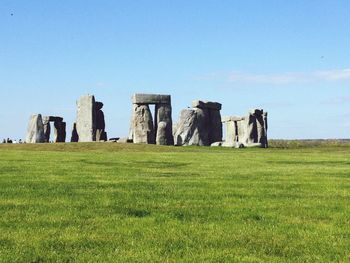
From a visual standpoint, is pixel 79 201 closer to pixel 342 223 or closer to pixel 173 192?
pixel 173 192

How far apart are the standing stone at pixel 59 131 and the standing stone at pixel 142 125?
1068cm

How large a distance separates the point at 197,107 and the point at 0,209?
127ft

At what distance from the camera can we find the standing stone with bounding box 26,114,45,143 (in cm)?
4784

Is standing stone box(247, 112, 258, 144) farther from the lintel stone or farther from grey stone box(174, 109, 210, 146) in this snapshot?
grey stone box(174, 109, 210, 146)

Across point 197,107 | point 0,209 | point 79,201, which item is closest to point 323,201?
point 79,201

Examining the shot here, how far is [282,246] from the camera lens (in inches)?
263

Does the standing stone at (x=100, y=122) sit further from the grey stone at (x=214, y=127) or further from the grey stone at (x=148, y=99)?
the grey stone at (x=214, y=127)

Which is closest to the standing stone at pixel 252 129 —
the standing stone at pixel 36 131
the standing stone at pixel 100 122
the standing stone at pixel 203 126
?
the standing stone at pixel 203 126

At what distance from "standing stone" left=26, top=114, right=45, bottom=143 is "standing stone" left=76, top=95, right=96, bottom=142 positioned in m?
3.24

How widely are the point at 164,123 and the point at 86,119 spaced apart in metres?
6.91

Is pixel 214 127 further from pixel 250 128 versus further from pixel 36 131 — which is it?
pixel 36 131

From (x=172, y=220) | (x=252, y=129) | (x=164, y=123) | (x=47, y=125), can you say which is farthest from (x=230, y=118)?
(x=172, y=220)

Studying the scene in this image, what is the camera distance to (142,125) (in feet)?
146

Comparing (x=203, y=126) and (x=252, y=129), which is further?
(x=252, y=129)
